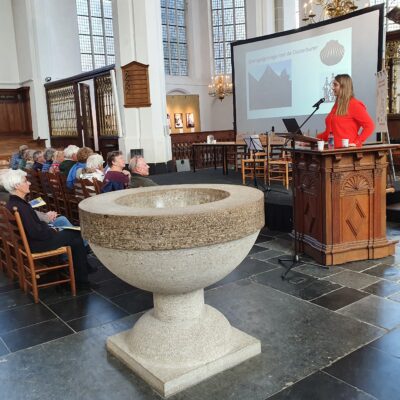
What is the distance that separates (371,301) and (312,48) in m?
6.52

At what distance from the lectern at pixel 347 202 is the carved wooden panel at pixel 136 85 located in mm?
6393

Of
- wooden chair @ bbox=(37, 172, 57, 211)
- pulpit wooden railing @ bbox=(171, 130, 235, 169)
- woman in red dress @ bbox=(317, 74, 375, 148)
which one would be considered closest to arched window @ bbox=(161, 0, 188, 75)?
pulpit wooden railing @ bbox=(171, 130, 235, 169)

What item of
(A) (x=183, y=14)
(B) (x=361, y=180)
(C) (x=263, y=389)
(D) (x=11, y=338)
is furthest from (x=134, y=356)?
(A) (x=183, y=14)

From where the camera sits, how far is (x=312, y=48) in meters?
8.59

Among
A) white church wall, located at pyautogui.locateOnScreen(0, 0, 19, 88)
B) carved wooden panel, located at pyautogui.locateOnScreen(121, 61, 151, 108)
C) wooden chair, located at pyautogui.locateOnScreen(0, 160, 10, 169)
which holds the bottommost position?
wooden chair, located at pyautogui.locateOnScreen(0, 160, 10, 169)

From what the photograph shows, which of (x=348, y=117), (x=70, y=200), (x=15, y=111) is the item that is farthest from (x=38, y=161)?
(x=15, y=111)

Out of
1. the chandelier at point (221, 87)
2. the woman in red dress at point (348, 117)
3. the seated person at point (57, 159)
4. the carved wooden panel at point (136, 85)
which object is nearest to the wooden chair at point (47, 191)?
the seated person at point (57, 159)

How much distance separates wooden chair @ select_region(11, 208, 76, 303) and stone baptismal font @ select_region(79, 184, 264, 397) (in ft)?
3.56

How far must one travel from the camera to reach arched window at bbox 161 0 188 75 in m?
16.8

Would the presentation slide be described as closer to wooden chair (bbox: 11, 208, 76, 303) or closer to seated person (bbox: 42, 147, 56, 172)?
seated person (bbox: 42, 147, 56, 172)

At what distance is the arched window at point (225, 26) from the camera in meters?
16.8

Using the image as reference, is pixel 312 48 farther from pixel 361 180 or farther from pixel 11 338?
pixel 11 338

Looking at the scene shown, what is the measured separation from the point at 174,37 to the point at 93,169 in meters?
13.3

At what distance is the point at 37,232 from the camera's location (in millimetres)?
3492
